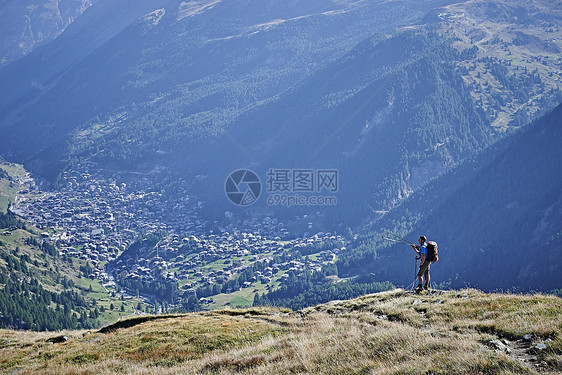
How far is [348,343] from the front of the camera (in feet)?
70.4

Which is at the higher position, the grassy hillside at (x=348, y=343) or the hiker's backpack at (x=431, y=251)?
the hiker's backpack at (x=431, y=251)

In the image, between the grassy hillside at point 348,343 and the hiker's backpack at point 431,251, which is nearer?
the grassy hillside at point 348,343

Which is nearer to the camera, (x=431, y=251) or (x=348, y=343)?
(x=348, y=343)

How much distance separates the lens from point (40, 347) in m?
34.1

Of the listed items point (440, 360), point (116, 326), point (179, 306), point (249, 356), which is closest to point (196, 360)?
point (249, 356)

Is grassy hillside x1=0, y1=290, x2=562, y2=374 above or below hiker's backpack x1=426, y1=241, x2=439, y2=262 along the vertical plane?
below

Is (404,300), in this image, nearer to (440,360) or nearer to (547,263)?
(440,360)

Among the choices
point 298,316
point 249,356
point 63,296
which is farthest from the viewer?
point 63,296

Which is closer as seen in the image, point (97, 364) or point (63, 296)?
point (97, 364)

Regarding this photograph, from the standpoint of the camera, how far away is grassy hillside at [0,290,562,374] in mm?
17500

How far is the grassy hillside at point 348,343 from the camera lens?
1750 centimetres

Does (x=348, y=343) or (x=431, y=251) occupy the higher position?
(x=431, y=251)

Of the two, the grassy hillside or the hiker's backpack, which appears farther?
the hiker's backpack

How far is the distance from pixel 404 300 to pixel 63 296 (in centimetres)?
17622
